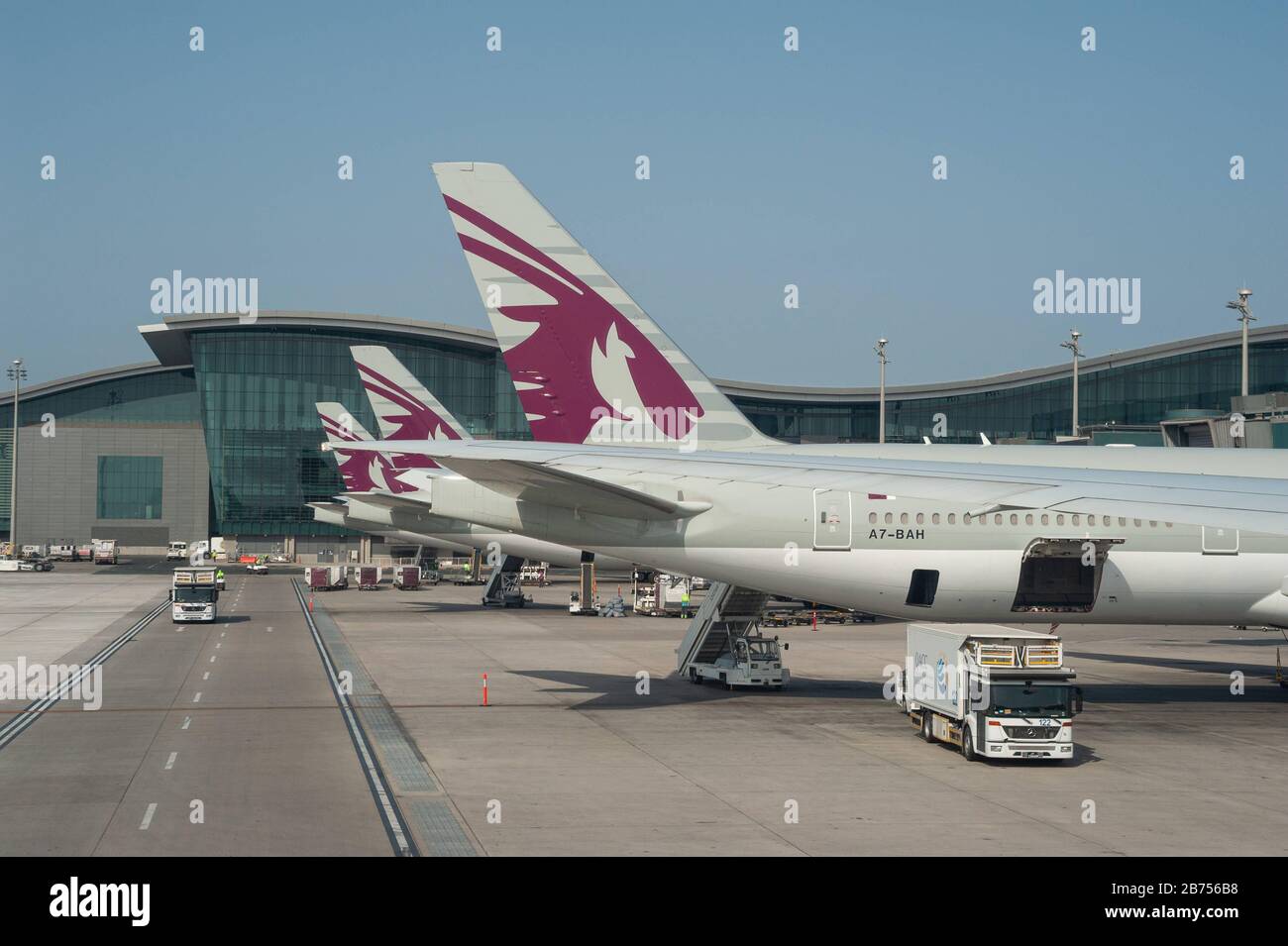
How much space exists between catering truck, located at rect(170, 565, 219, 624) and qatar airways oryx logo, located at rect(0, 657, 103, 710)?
1598cm

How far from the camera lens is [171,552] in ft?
467

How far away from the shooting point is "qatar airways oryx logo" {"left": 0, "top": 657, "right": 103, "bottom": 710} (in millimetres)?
33469

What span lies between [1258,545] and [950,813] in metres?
16.1

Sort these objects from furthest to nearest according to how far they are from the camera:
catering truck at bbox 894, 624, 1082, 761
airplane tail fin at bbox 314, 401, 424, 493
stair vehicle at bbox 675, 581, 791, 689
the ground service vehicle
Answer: the ground service vehicle < airplane tail fin at bbox 314, 401, 424, 493 < stair vehicle at bbox 675, 581, 791, 689 < catering truck at bbox 894, 624, 1082, 761

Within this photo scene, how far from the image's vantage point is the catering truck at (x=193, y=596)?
5916 cm

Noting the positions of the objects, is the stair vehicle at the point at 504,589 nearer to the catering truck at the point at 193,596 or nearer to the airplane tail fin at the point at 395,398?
the airplane tail fin at the point at 395,398

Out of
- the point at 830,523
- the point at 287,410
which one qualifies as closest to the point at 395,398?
the point at 830,523

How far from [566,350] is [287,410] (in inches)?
4537

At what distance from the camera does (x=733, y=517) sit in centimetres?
3039

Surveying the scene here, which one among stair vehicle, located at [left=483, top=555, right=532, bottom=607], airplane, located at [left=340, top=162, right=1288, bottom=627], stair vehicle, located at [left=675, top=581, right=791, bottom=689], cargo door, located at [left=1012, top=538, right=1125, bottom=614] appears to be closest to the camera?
airplane, located at [left=340, top=162, right=1288, bottom=627]

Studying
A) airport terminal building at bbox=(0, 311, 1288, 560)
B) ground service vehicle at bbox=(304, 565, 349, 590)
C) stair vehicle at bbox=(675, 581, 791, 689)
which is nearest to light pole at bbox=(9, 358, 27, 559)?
airport terminal building at bbox=(0, 311, 1288, 560)
